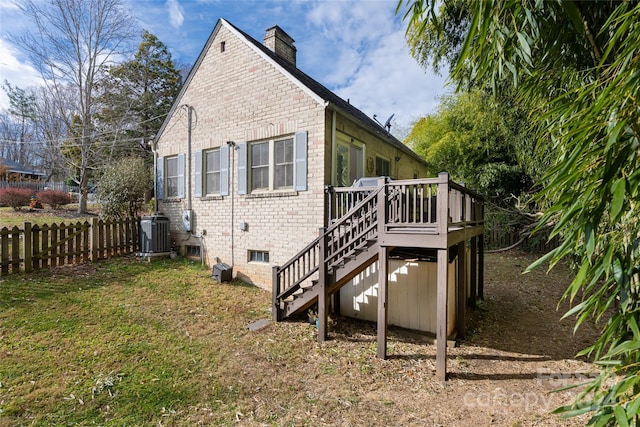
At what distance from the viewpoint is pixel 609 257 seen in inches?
63.2

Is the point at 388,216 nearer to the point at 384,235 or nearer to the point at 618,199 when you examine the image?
the point at 384,235

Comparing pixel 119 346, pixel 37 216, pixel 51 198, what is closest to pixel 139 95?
pixel 51 198

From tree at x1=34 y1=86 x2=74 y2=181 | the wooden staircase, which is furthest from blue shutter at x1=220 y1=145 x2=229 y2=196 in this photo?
tree at x1=34 y1=86 x2=74 y2=181

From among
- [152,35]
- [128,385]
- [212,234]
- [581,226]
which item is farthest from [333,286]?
[152,35]

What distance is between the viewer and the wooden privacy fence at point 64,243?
6.42 meters

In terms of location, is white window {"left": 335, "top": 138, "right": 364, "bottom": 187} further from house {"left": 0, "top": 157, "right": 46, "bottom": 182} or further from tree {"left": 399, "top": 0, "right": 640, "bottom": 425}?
house {"left": 0, "top": 157, "right": 46, "bottom": 182}

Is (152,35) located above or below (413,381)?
above

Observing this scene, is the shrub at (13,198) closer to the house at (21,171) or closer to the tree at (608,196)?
the house at (21,171)

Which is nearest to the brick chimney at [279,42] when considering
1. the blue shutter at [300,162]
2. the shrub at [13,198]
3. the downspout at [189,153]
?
the downspout at [189,153]

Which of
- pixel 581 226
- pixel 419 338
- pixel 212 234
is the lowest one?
pixel 419 338

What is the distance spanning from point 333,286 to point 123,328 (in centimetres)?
362

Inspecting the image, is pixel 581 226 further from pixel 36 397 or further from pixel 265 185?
→ pixel 265 185

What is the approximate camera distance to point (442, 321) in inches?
160

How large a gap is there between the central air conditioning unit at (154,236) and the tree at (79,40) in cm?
777
